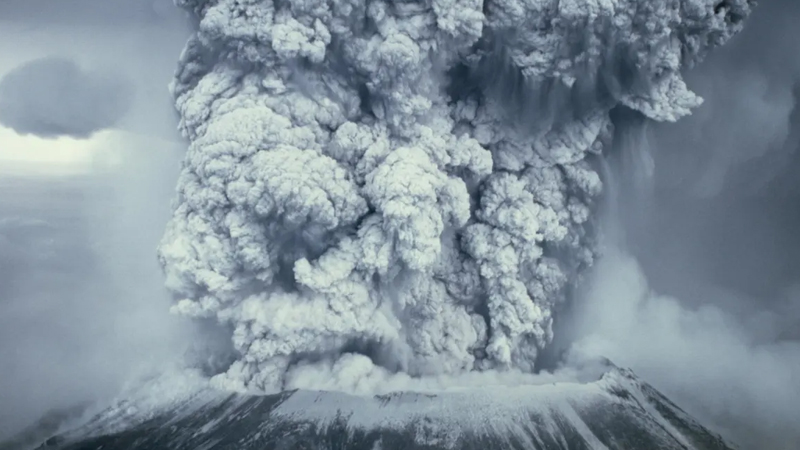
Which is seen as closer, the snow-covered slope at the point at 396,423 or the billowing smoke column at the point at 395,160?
the snow-covered slope at the point at 396,423

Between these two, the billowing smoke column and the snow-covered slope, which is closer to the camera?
the snow-covered slope

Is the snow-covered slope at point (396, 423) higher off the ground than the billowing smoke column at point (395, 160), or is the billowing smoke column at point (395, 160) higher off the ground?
the billowing smoke column at point (395, 160)

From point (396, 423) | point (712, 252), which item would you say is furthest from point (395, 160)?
point (712, 252)

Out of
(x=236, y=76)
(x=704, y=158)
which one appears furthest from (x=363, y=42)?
(x=704, y=158)

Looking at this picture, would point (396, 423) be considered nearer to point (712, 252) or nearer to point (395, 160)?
point (395, 160)

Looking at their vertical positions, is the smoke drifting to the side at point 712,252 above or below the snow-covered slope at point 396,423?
above
